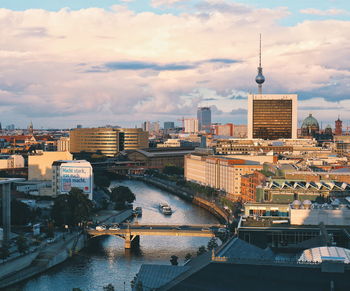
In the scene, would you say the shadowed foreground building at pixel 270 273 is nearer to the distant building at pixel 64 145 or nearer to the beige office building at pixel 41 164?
the beige office building at pixel 41 164

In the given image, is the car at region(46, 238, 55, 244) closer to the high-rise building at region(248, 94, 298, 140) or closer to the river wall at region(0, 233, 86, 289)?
the river wall at region(0, 233, 86, 289)

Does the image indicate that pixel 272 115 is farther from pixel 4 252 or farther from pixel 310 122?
pixel 4 252

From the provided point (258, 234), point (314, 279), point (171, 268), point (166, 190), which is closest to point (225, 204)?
point (166, 190)

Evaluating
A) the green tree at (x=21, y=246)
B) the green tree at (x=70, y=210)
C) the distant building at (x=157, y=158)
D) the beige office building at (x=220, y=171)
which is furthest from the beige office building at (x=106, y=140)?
the green tree at (x=21, y=246)

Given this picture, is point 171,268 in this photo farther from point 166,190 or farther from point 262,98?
point 262,98

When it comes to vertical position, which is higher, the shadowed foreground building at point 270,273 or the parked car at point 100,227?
the shadowed foreground building at point 270,273
